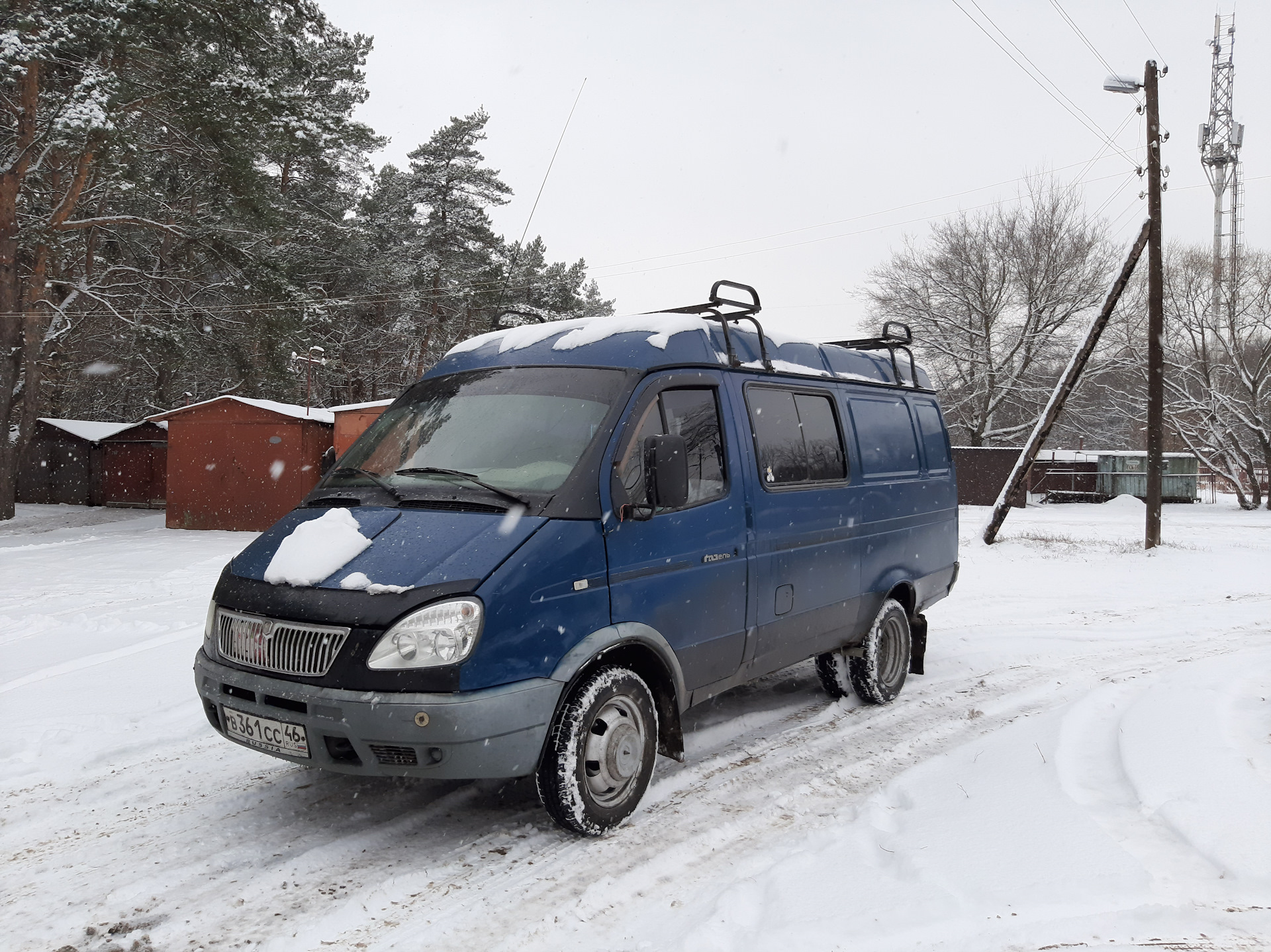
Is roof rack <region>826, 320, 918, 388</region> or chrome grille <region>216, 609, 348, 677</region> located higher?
roof rack <region>826, 320, 918, 388</region>

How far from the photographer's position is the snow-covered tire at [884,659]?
6.09 m

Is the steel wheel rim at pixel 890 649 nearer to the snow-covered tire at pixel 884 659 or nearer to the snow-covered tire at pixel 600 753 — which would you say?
the snow-covered tire at pixel 884 659

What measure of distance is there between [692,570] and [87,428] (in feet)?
114

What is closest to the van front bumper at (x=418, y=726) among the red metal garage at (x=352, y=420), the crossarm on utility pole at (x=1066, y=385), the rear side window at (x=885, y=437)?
the rear side window at (x=885, y=437)

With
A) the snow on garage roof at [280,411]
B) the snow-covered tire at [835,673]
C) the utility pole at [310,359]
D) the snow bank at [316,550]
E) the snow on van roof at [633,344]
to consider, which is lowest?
the snow-covered tire at [835,673]

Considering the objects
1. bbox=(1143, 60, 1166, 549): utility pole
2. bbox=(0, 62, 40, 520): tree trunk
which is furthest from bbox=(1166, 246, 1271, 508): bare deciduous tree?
bbox=(0, 62, 40, 520): tree trunk

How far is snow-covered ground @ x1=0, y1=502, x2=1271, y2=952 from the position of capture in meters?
3.07

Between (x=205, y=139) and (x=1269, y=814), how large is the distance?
20.9m

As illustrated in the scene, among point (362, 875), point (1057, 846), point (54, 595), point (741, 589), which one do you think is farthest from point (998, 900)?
point (54, 595)

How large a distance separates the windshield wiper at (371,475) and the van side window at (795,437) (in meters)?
2.01

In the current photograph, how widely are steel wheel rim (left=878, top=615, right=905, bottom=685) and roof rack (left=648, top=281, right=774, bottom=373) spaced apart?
7.56ft

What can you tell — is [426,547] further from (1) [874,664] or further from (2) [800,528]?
(1) [874,664]

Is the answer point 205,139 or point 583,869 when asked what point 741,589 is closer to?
point 583,869

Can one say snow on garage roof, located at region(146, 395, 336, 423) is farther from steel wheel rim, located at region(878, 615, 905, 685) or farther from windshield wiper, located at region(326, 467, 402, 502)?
steel wheel rim, located at region(878, 615, 905, 685)
